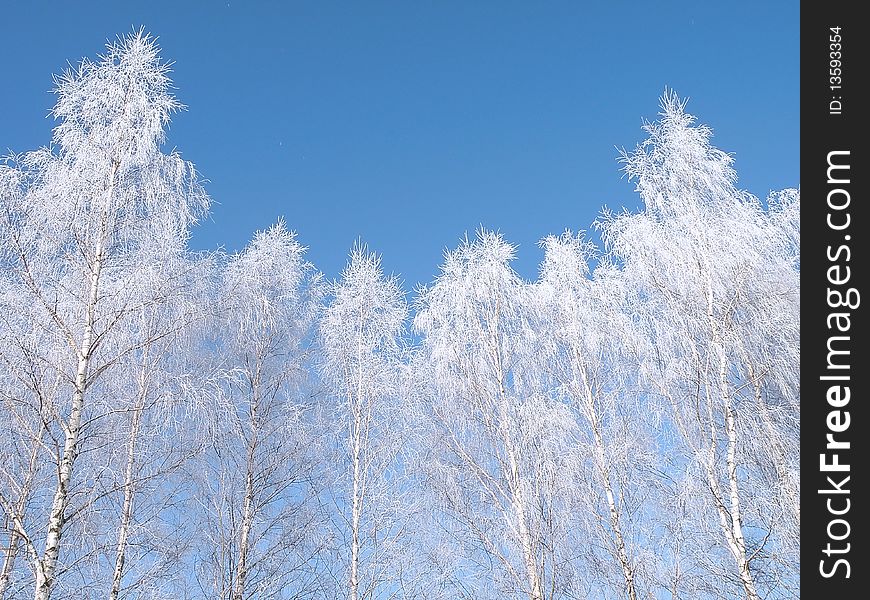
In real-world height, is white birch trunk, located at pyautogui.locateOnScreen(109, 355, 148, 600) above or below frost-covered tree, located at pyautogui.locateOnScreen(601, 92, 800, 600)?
below

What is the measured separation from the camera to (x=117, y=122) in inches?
366

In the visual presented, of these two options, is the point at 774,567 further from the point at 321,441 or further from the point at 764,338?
the point at 321,441

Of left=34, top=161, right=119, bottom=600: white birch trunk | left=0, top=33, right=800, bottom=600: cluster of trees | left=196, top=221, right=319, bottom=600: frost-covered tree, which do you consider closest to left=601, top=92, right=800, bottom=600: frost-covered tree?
left=0, top=33, right=800, bottom=600: cluster of trees

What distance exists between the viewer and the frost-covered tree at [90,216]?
8.62 m

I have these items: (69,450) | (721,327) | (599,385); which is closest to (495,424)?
(599,385)

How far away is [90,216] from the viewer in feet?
28.7

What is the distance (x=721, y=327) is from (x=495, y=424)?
377cm

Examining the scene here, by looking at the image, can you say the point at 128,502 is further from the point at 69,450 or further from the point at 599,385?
the point at 599,385

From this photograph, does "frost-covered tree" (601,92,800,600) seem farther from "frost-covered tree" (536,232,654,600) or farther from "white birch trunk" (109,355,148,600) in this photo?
"white birch trunk" (109,355,148,600)

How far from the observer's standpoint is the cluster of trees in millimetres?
9273
